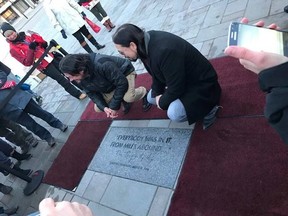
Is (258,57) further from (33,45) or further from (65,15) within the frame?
(65,15)

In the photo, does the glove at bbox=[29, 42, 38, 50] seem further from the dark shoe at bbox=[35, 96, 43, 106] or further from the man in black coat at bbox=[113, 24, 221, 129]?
the man in black coat at bbox=[113, 24, 221, 129]

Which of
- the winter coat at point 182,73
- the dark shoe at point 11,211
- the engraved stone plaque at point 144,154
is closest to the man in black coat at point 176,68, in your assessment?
the winter coat at point 182,73

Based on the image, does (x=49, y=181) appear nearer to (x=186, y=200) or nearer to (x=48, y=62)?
(x=48, y=62)

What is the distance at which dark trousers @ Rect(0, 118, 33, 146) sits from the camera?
518 centimetres

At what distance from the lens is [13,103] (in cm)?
456

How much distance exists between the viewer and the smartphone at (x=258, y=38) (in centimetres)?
197

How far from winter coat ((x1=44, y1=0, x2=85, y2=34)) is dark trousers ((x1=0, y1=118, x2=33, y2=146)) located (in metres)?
2.33

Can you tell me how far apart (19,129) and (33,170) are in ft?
2.86

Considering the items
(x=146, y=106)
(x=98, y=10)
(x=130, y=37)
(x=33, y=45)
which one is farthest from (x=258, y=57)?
(x=98, y=10)

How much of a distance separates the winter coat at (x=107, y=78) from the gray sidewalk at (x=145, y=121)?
667 millimetres

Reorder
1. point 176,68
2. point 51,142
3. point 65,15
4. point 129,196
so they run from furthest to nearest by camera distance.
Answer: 1. point 65,15
2. point 51,142
3. point 129,196
4. point 176,68

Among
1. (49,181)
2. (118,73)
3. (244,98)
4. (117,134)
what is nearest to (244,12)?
(244,98)

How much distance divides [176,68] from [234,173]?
1254mm

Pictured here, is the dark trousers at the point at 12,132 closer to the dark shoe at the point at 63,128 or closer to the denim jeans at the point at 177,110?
the dark shoe at the point at 63,128
